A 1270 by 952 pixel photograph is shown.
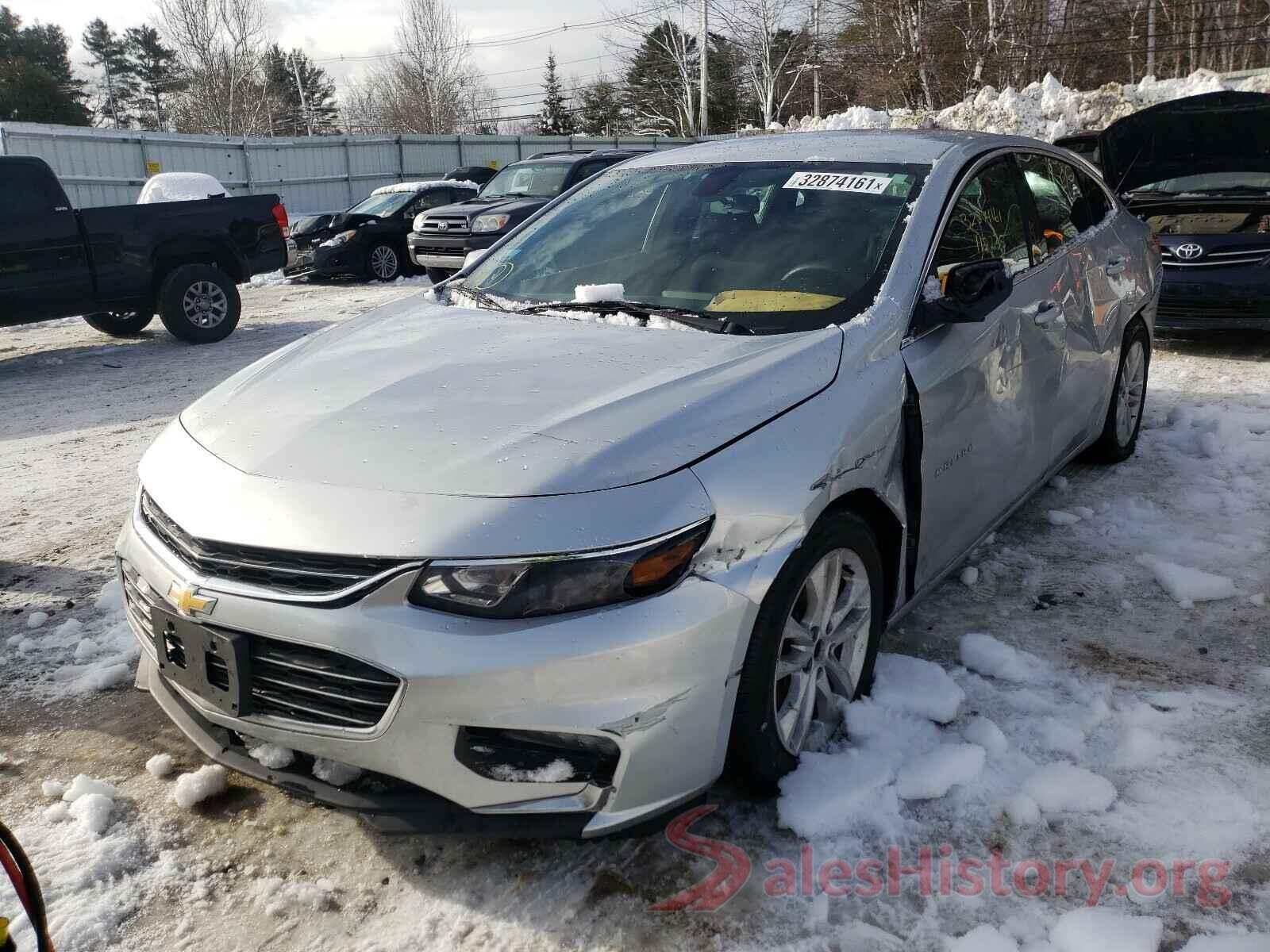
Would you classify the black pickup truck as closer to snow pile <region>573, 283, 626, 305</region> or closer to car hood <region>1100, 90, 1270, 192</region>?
snow pile <region>573, 283, 626, 305</region>

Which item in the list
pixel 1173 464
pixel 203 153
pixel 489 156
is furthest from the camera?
pixel 489 156

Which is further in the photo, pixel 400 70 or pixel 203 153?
pixel 400 70

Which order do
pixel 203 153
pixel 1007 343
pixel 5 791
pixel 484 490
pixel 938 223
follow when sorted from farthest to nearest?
pixel 203 153
pixel 1007 343
pixel 938 223
pixel 5 791
pixel 484 490

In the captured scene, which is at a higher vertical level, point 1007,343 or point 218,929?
point 1007,343

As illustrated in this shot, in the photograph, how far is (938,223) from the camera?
10.7 feet

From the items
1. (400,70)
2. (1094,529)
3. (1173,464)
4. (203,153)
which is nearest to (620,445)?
(1094,529)

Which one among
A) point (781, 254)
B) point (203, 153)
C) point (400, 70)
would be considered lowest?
point (781, 254)

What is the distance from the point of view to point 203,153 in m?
25.5

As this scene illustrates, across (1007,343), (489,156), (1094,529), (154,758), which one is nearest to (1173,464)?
(1094,529)

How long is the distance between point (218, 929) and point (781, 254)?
241cm

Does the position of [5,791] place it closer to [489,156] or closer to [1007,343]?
[1007,343]

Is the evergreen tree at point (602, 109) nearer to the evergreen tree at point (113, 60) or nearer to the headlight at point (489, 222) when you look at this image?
the evergreen tree at point (113, 60)

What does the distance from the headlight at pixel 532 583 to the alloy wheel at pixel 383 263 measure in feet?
47.5

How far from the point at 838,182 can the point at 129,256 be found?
27.3 feet
